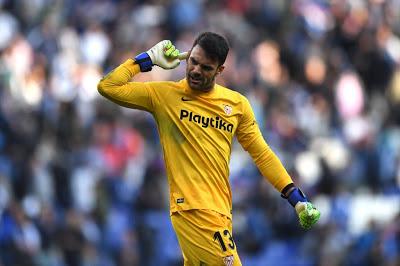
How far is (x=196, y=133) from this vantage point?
1012cm

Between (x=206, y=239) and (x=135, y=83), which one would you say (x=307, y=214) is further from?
(x=135, y=83)

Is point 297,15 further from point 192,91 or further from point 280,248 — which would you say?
point 192,91

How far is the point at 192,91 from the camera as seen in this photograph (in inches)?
400

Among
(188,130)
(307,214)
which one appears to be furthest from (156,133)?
(307,214)

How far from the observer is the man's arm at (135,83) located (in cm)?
997

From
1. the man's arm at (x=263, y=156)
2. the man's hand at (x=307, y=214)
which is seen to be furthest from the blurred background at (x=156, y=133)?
the man's hand at (x=307, y=214)

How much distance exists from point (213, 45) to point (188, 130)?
74 cm

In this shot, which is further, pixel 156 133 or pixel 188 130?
pixel 156 133

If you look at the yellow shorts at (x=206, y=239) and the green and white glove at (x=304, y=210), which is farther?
the green and white glove at (x=304, y=210)

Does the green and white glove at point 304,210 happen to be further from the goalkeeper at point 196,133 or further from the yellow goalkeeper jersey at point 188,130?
the yellow goalkeeper jersey at point 188,130

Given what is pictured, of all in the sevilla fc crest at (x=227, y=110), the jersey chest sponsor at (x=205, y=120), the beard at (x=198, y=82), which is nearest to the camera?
the beard at (x=198, y=82)

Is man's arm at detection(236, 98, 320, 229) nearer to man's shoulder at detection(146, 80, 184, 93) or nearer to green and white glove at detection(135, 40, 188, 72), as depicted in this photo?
man's shoulder at detection(146, 80, 184, 93)

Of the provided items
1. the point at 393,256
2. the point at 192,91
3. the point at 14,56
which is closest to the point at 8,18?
the point at 14,56

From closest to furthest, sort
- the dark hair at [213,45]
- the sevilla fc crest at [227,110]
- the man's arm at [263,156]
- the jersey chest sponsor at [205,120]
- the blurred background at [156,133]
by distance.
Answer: the dark hair at [213,45], the jersey chest sponsor at [205,120], the sevilla fc crest at [227,110], the man's arm at [263,156], the blurred background at [156,133]
